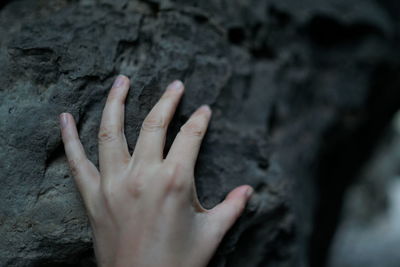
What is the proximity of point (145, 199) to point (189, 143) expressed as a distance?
15cm

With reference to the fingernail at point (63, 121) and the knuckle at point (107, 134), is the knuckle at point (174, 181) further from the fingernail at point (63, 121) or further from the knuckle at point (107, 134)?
the fingernail at point (63, 121)

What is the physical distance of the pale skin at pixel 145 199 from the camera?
74cm

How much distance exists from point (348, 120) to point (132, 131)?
4.00 feet

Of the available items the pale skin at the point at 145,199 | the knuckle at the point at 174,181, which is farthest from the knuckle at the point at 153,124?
the knuckle at the point at 174,181

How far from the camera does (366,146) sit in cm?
230

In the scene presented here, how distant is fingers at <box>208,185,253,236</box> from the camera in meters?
0.82

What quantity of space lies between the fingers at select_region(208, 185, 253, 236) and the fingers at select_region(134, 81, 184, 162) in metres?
0.17

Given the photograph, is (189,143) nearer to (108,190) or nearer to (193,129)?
(193,129)

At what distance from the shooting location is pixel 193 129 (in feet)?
2.79

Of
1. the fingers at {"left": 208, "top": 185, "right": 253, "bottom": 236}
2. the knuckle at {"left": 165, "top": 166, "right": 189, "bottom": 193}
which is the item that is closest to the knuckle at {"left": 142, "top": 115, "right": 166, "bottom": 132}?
the knuckle at {"left": 165, "top": 166, "right": 189, "bottom": 193}

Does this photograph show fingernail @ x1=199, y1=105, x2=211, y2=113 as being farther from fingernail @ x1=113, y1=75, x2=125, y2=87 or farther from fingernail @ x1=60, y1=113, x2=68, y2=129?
fingernail @ x1=60, y1=113, x2=68, y2=129

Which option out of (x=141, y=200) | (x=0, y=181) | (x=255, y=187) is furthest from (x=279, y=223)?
(x=0, y=181)

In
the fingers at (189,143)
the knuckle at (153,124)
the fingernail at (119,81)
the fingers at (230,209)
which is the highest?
the fingernail at (119,81)

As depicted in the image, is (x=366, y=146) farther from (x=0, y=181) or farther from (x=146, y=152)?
(x=0, y=181)
